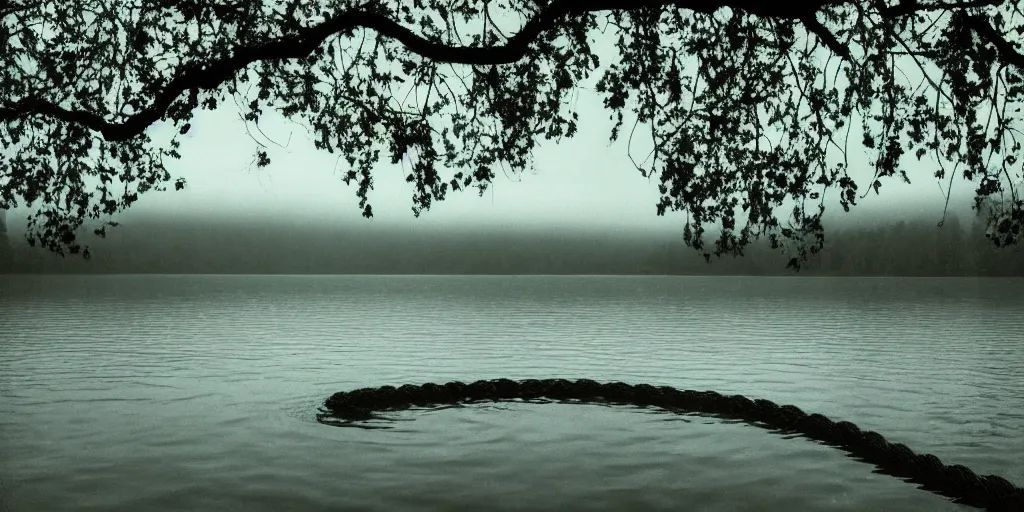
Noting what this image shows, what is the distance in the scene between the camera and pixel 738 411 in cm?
2192

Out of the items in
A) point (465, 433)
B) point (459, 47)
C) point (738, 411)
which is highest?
point (459, 47)

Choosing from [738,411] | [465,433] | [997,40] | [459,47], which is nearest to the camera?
[997,40]

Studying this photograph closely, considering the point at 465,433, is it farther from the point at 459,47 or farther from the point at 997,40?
the point at 997,40

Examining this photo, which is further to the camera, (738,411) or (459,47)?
(738,411)

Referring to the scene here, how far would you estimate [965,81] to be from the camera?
44.9 feet

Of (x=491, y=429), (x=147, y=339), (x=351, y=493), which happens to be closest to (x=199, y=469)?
(x=351, y=493)

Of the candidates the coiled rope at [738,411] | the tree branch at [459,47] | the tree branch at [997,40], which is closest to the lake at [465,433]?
the coiled rope at [738,411]

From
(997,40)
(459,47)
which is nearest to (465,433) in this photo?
(459,47)

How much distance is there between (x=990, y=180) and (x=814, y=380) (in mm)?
20602

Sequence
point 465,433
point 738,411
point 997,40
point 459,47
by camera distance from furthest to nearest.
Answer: point 738,411 → point 465,433 → point 459,47 → point 997,40

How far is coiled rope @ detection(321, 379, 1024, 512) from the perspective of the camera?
14180mm

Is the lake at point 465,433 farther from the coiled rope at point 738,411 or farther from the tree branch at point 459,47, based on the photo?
the tree branch at point 459,47

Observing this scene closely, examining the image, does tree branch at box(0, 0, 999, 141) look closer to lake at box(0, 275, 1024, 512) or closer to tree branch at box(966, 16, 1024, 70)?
tree branch at box(966, 16, 1024, 70)

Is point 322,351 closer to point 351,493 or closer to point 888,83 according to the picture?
point 351,493
